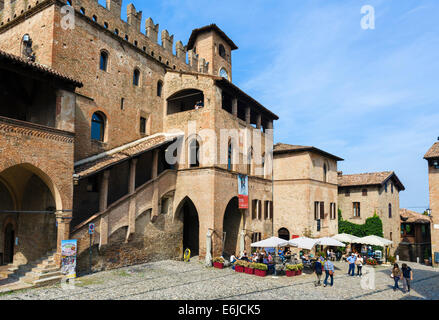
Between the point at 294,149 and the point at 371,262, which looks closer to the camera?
the point at 371,262

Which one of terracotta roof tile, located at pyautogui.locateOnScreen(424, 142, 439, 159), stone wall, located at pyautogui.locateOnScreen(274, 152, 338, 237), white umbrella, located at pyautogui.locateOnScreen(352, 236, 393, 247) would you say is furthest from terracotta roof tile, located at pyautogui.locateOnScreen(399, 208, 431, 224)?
white umbrella, located at pyautogui.locateOnScreen(352, 236, 393, 247)

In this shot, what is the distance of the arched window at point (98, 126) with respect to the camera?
19695mm

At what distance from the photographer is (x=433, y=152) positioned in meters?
27.5

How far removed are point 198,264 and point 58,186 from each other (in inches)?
402

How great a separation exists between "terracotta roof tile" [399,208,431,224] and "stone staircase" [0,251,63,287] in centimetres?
3889

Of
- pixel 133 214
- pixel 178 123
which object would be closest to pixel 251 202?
pixel 178 123

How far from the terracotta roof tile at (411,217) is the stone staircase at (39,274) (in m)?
38.9

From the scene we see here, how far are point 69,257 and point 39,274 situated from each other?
1.29 m

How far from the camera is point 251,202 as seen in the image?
2603 centimetres

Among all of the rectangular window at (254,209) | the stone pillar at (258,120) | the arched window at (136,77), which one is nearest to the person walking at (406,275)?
the rectangular window at (254,209)

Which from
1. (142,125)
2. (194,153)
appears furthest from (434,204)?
(142,125)

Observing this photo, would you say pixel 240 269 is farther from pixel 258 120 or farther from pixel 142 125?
pixel 258 120

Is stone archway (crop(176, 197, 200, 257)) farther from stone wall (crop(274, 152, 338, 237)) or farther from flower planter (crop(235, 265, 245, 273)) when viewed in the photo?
stone wall (crop(274, 152, 338, 237))
